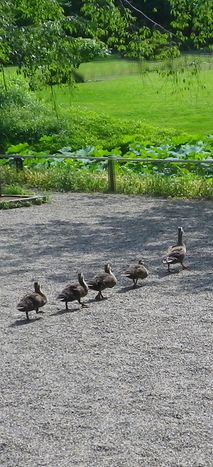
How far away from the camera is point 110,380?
8.52m

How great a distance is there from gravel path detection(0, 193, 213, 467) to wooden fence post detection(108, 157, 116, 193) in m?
4.17

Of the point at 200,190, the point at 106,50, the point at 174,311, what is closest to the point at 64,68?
the point at 106,50

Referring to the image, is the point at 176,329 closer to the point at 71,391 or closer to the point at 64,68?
the point at 71,391

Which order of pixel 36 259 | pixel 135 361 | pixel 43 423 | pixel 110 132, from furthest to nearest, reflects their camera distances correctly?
pixel 110 132 → pixel 36 259 → pixel 135 361 → pixel 43 423

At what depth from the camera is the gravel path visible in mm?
7137

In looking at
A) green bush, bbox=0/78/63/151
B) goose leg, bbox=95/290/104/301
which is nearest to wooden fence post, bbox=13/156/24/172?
green bush, bbox=0/78/63/151

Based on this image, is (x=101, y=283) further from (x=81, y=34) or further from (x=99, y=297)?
(x=81, y=34)

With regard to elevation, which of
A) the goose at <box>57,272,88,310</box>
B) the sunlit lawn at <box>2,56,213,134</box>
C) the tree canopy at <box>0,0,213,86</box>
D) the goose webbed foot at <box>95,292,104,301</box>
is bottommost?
the sunlit lawn at <box>2,56,213,134</box>

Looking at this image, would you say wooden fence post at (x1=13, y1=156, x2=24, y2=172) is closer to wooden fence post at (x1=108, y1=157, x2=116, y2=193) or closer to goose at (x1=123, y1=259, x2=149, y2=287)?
wooden fence post at (x1=108, y1=157, x2=116, y2=193)

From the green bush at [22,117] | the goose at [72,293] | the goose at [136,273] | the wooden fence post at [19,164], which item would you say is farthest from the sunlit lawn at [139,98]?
the goose at [72,293]

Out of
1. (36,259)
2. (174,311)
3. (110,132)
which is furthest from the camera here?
(110,132)

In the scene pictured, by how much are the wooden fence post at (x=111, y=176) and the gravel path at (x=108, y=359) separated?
4.17m

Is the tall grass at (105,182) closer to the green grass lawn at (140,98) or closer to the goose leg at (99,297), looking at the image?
the goose leg at (99,297)

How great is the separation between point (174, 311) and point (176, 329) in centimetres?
74
